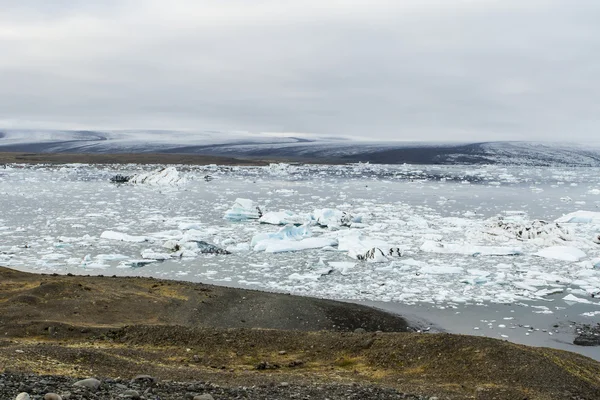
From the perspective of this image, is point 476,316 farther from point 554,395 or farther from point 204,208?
point 204,208

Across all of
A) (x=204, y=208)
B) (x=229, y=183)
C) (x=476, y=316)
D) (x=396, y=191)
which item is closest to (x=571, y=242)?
(x=476, y=316)

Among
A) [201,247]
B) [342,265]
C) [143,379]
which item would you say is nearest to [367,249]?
A: [342,265]

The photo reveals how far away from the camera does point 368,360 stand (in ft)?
25.5

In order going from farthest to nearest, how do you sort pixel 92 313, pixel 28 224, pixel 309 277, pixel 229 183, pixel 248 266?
pixel 229 183, pixel 28 224, pixel 248 266, pixel 309 277, pixel 92 313

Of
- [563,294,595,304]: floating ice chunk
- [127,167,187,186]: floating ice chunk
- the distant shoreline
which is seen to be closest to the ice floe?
[563,294,595,304]: floating ice chunk

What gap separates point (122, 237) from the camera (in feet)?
60.0

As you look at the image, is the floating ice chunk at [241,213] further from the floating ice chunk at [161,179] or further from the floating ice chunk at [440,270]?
the floating ice chunk at [161,179]

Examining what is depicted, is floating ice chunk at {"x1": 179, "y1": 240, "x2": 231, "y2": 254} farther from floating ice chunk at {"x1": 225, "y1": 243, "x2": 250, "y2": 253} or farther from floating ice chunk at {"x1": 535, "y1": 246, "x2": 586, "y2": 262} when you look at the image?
floating ice chunk at {"x1": 535, "y1": 246, "x2": 586, "y2": 262}

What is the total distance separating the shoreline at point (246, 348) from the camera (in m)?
6.60

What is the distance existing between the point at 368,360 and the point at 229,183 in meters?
38.8

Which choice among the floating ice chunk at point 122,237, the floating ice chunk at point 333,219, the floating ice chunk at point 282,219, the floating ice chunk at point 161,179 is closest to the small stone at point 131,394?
the floating ice chunk at point 122,237

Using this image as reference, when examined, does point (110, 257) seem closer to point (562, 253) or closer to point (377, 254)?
point (377, 254)

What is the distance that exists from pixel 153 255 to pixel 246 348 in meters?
8.24

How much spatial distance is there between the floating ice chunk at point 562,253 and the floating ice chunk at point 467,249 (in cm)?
69
